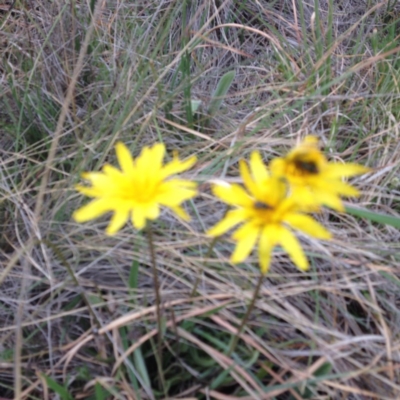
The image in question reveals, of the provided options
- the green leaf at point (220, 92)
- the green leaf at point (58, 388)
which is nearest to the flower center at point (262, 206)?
the green leaf at point (58, 388)

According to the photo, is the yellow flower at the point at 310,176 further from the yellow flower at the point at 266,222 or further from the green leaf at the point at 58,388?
the green leaf at the point at 58,388

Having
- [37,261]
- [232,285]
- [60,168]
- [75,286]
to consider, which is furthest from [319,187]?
[60,168]

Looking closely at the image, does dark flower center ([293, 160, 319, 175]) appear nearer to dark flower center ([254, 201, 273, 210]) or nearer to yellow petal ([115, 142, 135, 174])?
dark flower center ([254, 201, 273, 210])

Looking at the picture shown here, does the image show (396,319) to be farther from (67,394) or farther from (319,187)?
(67,394)

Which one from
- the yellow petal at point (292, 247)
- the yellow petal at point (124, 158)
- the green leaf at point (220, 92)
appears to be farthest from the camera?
the green leaf at point (220, 92)

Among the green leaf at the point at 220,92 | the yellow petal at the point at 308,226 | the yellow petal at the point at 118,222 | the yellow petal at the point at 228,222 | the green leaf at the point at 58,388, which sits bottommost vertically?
the green leaf at the point at 58,388

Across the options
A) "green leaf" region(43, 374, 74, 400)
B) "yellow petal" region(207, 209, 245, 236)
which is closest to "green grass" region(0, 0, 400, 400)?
"green leaf" region(43, 374, 74, 400)
